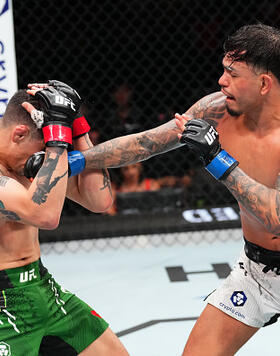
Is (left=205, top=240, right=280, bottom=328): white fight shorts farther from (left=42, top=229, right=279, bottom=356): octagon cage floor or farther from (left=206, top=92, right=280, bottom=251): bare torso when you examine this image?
(left=42, top=229, right=279, bottom=356): octagon cage floor

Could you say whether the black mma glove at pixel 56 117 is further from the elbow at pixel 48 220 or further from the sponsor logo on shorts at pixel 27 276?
the sponsor logo on shorts at pixel 27 276

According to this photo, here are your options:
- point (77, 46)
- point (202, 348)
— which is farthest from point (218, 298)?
point (77, 46)

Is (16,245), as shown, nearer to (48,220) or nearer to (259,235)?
(48,220)

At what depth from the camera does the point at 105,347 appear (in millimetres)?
1837

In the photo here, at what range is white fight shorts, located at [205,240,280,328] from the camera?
185cm

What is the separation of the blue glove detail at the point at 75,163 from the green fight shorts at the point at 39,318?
0.30m

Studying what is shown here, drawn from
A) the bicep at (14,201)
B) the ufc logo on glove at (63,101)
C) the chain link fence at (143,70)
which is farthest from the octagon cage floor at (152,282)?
the ufc logo on glove at (63,101)

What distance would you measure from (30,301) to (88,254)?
2320mm

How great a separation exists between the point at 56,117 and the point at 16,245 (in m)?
0.39

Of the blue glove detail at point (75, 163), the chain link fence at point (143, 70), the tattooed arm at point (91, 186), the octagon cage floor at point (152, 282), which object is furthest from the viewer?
the chain link fence at point (143, 70)

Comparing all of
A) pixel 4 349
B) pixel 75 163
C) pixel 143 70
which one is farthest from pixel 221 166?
pixel 143 70

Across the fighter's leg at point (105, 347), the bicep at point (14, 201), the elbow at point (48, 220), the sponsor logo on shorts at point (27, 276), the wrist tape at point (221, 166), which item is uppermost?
the wrist tape at point (221, 166)

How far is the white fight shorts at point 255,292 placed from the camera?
6.08 feet

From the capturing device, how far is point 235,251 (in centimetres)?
394
